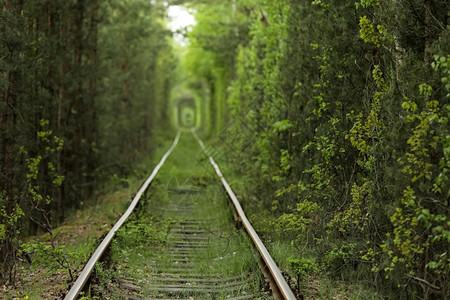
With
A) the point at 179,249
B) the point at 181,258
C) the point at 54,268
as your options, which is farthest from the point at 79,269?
the point at 179,249

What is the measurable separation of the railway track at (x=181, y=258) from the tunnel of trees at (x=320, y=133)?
1.83ft

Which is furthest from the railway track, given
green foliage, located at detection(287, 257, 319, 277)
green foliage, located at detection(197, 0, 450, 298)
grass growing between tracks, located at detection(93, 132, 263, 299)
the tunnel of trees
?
green foliage, located at detection(197, 0, 450, 298)

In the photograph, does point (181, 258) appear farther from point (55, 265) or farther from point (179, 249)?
point (55, 265)

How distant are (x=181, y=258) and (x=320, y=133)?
312 centimetres

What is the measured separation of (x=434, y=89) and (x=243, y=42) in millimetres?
22421

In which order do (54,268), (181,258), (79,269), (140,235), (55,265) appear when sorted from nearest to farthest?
1. (54,268)
2. (79,269)
3. (55,265)
4. (181,258)
5. (140,235)

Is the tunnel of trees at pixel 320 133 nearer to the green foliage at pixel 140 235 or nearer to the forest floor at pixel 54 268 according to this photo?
the forest floor at pixel 54 268

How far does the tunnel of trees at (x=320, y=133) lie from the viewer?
562 cm

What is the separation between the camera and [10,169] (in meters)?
10.5

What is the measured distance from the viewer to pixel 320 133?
9.37m

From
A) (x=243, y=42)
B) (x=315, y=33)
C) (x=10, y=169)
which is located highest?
(x=243, y=42)

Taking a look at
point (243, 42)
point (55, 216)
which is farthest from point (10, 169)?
point (243, 42)

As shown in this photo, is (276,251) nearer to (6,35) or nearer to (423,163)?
(423,163)

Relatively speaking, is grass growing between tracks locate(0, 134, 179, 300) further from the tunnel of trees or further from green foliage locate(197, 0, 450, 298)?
green foliage locate(197, 0, 450, 298)
